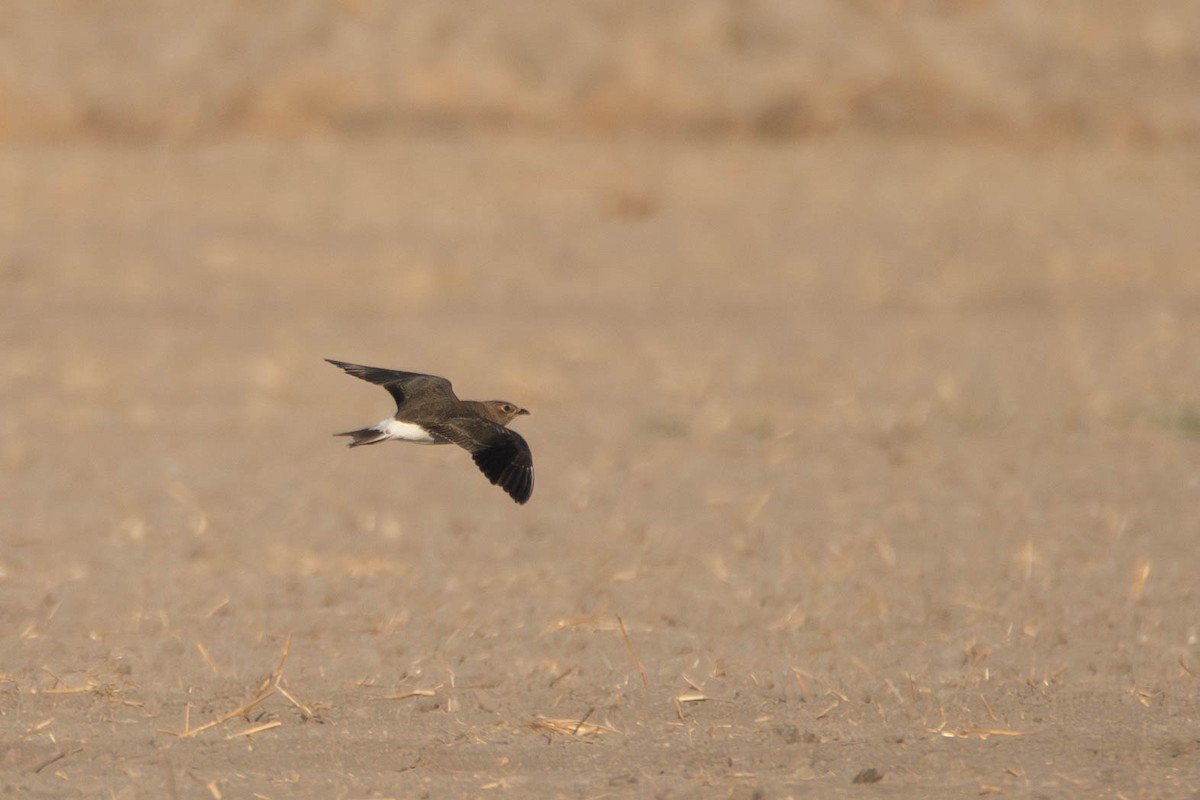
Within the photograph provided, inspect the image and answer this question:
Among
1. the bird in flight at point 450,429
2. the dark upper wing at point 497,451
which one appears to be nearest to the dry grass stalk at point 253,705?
the bird in flight at point 450,429

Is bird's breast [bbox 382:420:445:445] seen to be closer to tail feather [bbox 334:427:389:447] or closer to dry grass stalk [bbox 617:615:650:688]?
tail feather [bbox 334:427:389:447]

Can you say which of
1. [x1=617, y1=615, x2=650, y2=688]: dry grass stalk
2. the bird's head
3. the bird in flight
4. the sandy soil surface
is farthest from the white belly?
[x1=617, y1=615, x2=650, y2=688]: dry grass stalk

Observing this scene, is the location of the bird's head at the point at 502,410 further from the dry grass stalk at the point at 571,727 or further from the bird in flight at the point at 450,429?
the dry grass stalk at the point at 571,727

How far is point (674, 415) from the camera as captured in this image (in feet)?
28.0

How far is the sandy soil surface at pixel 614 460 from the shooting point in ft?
14.0

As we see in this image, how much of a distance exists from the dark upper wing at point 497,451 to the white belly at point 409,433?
0.02m

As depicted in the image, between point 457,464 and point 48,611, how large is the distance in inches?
102

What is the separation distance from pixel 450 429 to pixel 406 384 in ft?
1.49

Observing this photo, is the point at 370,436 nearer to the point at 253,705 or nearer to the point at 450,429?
the point at 450,429

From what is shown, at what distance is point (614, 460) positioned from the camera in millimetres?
7508

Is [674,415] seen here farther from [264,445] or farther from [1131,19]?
[1131,19]

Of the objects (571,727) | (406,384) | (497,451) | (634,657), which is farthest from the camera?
(634,657)

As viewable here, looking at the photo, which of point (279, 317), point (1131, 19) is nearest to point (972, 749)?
point (279, 317)

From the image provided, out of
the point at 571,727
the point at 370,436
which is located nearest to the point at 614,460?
the point at 571,727
